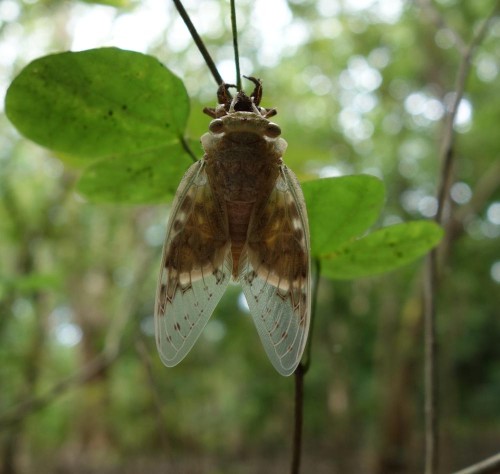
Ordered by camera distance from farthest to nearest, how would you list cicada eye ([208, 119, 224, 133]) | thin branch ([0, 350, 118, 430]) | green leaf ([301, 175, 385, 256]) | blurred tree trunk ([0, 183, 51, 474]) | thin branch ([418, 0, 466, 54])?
blurred tree trunk ([0, 183, 51, 474])
thin branch ([0, 350, 118, 430])
thin branch ([418, 0, 466, 54])
cicada eye ([208, 119, 224, 133])
green leaf ([301, 175, 385, 256])

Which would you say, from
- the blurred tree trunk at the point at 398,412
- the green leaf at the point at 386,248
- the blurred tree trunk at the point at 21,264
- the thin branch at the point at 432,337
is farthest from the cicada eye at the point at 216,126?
the blurred tree trunk at the point at 398,412

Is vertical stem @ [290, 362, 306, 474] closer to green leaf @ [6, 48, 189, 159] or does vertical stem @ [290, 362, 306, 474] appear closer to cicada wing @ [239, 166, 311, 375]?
cicada wing @ [239, 166, 311, 375]

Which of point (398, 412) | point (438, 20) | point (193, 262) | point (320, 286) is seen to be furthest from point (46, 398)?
point (320, 286)

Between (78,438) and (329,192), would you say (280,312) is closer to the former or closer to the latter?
(329,192)

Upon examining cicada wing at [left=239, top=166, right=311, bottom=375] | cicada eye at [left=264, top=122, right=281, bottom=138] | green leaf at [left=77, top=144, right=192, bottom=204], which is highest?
cicada eye at [left=264, top=122, right=281, bottom=138]

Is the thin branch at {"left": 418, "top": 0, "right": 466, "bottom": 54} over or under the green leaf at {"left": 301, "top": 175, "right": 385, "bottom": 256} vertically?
over

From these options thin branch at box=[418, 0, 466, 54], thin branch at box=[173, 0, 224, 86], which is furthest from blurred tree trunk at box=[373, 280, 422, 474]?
thin branch at box=[173, 0, 224, 86]

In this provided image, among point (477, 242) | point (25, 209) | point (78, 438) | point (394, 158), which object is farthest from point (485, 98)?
point (78, 438)
